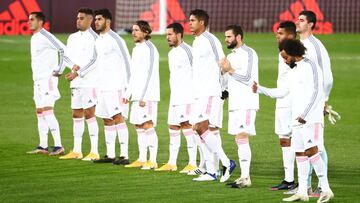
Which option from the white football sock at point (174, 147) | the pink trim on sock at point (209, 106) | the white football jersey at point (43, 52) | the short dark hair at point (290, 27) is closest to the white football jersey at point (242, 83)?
the pink trim on sock at point (209, 106)

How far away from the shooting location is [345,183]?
55.5ft

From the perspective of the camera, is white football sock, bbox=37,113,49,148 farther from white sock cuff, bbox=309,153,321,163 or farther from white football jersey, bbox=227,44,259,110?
white sock cuff, bbox=309,153,321,163

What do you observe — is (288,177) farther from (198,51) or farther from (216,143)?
(198,51)

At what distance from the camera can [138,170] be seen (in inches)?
719

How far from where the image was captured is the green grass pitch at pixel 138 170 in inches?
613

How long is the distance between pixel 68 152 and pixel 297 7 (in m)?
23.3

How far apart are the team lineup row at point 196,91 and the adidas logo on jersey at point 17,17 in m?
20.2

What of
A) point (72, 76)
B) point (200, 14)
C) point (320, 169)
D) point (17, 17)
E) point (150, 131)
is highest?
point (200, 14)

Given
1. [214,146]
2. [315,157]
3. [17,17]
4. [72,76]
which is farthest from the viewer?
[17,17]

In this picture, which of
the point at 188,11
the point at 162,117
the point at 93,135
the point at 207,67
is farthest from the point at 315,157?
the point at 188,11

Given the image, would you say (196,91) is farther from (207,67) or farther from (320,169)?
(320,169)

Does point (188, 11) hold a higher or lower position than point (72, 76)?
lower

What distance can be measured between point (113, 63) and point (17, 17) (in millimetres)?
22709

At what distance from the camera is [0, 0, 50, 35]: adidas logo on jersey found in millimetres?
40375
